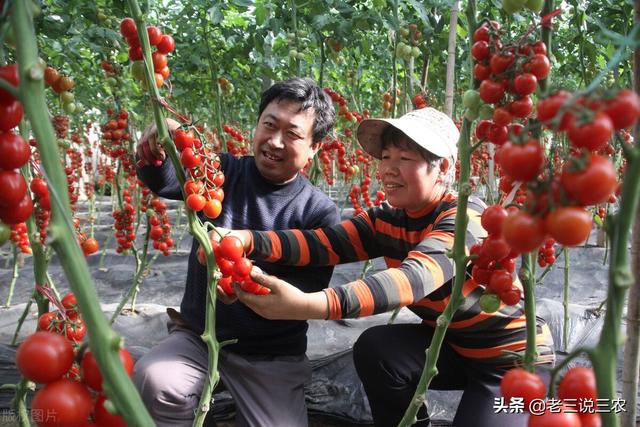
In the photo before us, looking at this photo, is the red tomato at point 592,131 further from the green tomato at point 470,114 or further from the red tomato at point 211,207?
the red tomato at point 211,207

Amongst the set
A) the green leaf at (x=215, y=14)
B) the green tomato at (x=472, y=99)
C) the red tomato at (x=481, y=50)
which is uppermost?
the green leaf at (x=215, y=14)

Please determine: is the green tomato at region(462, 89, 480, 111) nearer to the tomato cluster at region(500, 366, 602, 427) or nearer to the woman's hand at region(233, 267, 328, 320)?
the tomato cluster at region(500, 366, 602, 427)

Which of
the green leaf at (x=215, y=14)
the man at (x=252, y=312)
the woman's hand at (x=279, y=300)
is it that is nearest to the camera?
the woman's hand at (x=279, y=300)

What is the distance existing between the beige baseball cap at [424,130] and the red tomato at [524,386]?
0.82m

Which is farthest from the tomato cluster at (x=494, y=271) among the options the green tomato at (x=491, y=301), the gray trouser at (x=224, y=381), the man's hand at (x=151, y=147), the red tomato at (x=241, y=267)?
the gray trouser at (x=224, y=381)

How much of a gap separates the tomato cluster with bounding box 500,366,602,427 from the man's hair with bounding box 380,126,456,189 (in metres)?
0.87

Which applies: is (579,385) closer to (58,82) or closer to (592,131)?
(592,131)

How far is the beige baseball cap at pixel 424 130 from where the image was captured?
1.31m

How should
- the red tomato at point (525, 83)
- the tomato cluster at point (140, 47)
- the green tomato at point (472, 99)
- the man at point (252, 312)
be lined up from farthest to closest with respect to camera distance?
1. the man at point (252, 312)
2. the tomato cluster at point (140, 47)
3. the green tomato at point (472, 99)
4. the red tomato at point (525, 83)

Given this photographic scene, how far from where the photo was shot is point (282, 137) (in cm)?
159

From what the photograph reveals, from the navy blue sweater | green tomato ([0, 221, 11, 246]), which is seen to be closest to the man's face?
the navy blue sweater

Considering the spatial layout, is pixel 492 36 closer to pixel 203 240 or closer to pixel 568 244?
pixel 568 244

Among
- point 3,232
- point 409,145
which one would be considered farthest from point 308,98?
point 3,232

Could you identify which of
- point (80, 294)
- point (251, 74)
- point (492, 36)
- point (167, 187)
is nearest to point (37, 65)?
point (80, 294)
